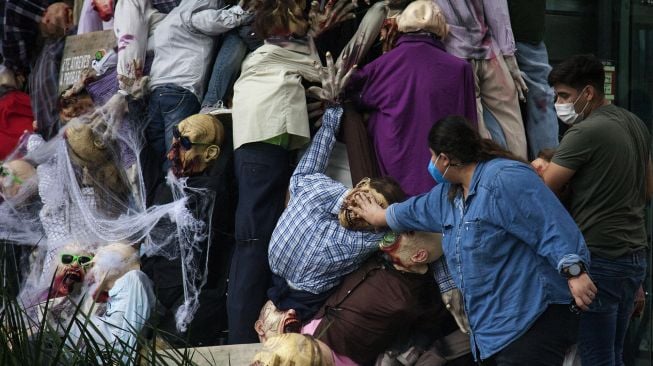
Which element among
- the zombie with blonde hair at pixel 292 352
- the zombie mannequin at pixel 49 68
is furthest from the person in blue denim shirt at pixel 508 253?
the zombie mannequin at pixel 49 68

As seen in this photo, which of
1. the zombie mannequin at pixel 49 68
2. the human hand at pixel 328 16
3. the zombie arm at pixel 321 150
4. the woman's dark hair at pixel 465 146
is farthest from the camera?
the zombie mannequin at pixel 49 68

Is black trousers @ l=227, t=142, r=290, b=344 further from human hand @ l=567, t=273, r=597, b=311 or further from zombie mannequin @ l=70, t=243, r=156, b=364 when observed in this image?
human hand @ l=567, t=273, r=597, b=311

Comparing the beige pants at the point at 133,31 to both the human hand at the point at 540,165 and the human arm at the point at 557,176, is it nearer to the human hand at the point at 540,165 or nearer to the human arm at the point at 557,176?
the human hand at the point at 540,165

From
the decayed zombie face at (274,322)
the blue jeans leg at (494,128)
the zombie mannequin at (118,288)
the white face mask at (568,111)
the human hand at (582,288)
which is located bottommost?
the decayed zombie face at (274,322)

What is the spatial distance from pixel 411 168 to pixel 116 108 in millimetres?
2105

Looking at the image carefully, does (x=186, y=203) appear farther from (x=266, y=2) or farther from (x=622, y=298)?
(x=622, y=298)

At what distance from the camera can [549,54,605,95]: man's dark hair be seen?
5566 millimetres

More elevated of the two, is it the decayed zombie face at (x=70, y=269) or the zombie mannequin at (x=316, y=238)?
the zombie mannequin at (x=316, y=238)

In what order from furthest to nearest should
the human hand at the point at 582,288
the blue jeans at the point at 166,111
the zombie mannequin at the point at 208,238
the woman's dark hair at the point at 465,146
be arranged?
the blue jeans at the point at 166,111 → the zombie mannequin at the point at 208,238 → the woman's dark hair at the point at 465,146 → the human hand at the point at 582,288

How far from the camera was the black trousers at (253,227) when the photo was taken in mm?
6375

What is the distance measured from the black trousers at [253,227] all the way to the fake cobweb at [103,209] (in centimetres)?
28

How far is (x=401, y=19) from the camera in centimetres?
654

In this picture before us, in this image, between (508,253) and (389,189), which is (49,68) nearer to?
(389,189)

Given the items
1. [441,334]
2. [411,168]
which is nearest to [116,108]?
[411,168]
